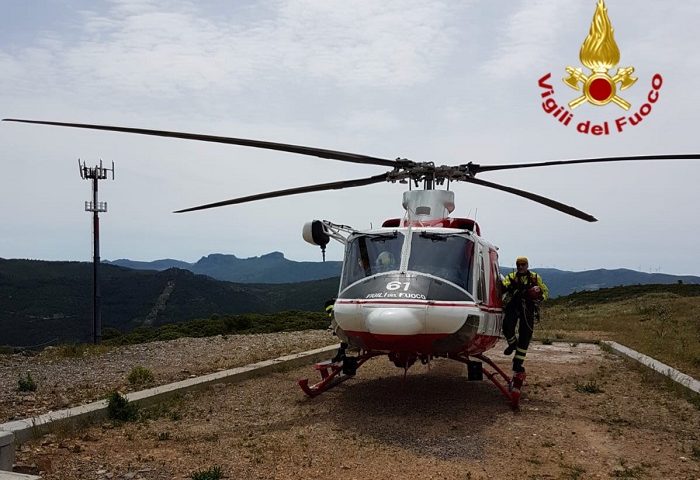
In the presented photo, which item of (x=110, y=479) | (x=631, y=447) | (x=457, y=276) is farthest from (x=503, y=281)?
(x=110, y=479)

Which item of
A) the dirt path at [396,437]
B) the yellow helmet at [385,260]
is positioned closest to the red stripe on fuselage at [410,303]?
the yellow helmet at [385,260]

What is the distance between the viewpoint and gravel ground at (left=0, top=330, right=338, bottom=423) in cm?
788

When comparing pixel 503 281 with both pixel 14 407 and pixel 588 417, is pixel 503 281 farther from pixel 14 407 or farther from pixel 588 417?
→ pixel 14 407

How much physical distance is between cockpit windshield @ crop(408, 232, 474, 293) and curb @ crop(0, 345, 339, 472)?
12.6 feet

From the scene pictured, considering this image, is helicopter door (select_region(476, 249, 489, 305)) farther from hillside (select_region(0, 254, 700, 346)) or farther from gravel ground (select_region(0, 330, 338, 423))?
hillside (select_region(0, 254, 700, 346))

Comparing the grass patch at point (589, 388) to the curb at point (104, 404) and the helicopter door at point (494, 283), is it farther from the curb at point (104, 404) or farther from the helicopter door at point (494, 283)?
the curb at point (104, 404)

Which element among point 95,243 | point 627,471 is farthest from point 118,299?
point 627,471

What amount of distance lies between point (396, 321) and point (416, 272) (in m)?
0.97

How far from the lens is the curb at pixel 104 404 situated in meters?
4.99

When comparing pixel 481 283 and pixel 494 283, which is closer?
pixel 481 283

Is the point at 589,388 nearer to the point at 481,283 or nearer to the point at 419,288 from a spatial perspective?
the point at 481,283

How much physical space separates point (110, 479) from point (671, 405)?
274 inches

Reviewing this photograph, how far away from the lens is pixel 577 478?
17.0 feet

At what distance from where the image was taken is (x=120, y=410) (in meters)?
7.07
